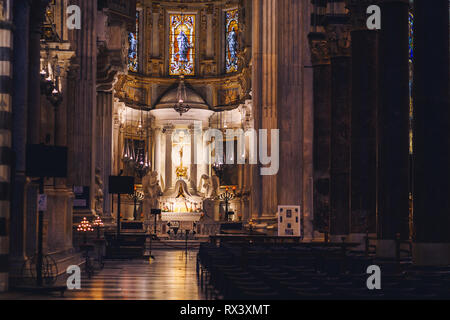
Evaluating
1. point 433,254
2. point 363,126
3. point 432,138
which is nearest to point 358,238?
point 363,126

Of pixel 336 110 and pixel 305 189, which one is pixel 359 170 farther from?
pixel 305 189

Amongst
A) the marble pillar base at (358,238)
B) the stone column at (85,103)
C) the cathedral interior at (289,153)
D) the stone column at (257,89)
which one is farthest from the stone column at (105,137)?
the marble pillar base at (358,238)

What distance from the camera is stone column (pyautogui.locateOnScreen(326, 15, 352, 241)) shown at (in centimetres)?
2562

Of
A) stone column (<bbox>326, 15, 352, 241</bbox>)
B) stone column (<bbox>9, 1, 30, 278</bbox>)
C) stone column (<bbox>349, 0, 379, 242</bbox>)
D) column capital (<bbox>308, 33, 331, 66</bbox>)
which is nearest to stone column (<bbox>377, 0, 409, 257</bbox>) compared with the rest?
stone column (<bbox>349, 0, 379, 242</bbox>)

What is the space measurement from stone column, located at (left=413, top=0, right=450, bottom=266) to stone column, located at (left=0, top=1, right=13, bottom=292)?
7.84 meters

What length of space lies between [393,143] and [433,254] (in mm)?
3286

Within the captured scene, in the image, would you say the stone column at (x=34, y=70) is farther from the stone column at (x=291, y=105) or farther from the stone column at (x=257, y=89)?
the stone column at (x=257, y=89)

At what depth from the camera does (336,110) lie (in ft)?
84.6

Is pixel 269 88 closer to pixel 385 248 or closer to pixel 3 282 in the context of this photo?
pixel 385 248

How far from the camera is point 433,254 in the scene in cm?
1631

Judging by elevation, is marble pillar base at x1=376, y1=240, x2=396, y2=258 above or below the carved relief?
below

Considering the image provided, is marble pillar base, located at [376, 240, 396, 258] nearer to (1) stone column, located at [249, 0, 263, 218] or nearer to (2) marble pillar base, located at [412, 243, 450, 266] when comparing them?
(2) marble pillar base, located at [412, 243, 450, 266]

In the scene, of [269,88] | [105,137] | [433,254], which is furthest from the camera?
[105,137]
